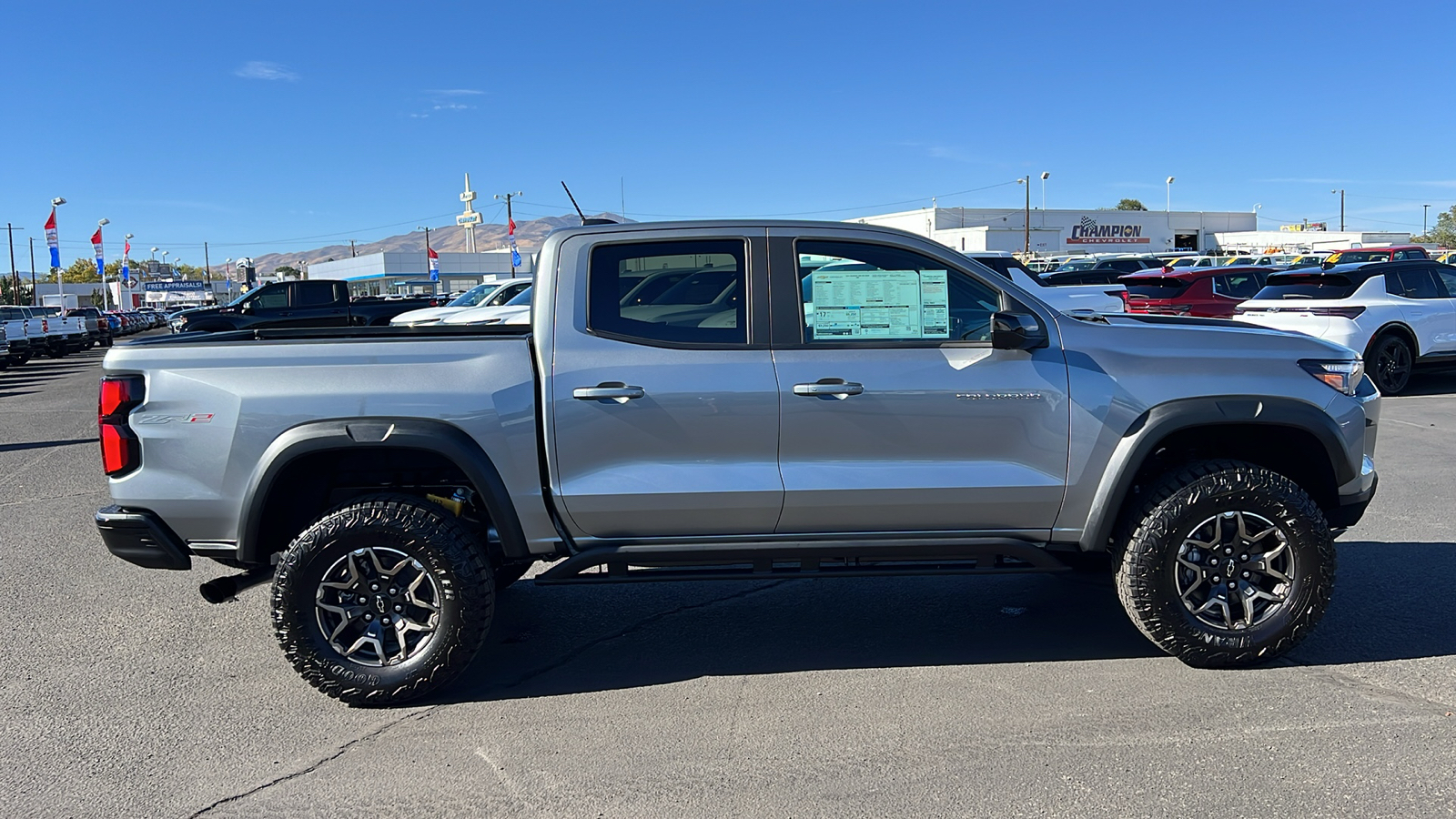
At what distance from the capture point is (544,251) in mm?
4543

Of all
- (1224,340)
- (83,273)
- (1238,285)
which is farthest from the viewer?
(83,273)

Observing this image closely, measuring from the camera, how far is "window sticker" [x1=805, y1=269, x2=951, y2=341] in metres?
4.46

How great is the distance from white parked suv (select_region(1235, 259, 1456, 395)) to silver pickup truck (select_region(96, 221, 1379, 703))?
954 centimetres

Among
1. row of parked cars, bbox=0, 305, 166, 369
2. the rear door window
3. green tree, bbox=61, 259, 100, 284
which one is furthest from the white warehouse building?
green tree, bbox=61, 259, 100, 284

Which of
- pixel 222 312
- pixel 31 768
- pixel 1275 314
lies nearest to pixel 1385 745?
pixel 31 768

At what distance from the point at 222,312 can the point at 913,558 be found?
27.4m

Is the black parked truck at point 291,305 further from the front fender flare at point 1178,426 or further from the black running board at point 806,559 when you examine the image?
the front fender flare at point 1178,426

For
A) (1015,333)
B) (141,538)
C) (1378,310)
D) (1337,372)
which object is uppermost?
(1015,333)

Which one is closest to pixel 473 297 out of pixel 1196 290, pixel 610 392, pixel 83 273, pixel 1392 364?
pixel 1196 290

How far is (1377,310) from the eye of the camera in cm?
1303

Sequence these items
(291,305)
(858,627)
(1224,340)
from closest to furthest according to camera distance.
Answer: (1224,340)
(858,627)
(291,305)

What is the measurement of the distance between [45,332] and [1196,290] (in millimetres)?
29544

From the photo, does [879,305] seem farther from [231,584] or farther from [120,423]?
[120,423]

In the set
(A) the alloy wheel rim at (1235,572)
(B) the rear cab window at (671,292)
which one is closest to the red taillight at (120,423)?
(B) the rear cab window at (671,292)
